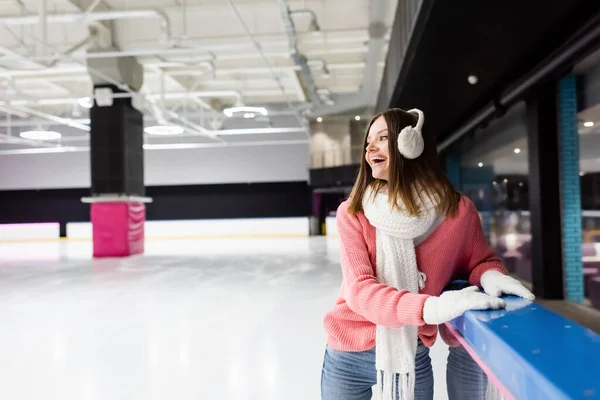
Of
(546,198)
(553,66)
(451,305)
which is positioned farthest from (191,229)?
(451,305)

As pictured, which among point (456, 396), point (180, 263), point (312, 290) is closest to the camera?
point (456, 396)

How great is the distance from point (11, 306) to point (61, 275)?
3.59m

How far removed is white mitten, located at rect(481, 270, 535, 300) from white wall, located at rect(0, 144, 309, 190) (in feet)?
78.1

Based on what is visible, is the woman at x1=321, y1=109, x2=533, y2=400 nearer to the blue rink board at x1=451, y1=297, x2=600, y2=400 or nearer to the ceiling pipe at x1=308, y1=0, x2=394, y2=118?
the blue rink board at x1=451, y1=297, x2=600, y2=400

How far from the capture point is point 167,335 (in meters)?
5.16

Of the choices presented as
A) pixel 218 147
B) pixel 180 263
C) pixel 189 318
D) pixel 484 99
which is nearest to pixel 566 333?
pixel 189 318

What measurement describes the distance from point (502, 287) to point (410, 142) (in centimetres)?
47

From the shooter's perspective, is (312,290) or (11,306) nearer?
(11,306)

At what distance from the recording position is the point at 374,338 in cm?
147

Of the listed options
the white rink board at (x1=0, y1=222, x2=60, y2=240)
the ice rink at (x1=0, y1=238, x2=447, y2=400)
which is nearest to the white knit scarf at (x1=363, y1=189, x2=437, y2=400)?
the ice rink at (x1=0, y1=238, x2=447, y2=400)

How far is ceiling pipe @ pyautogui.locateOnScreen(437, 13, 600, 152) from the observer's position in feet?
16.9

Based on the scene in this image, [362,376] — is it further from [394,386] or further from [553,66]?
[553,66]

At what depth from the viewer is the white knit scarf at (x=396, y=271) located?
4.49ft

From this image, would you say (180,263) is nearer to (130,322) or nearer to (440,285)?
(130,322)
